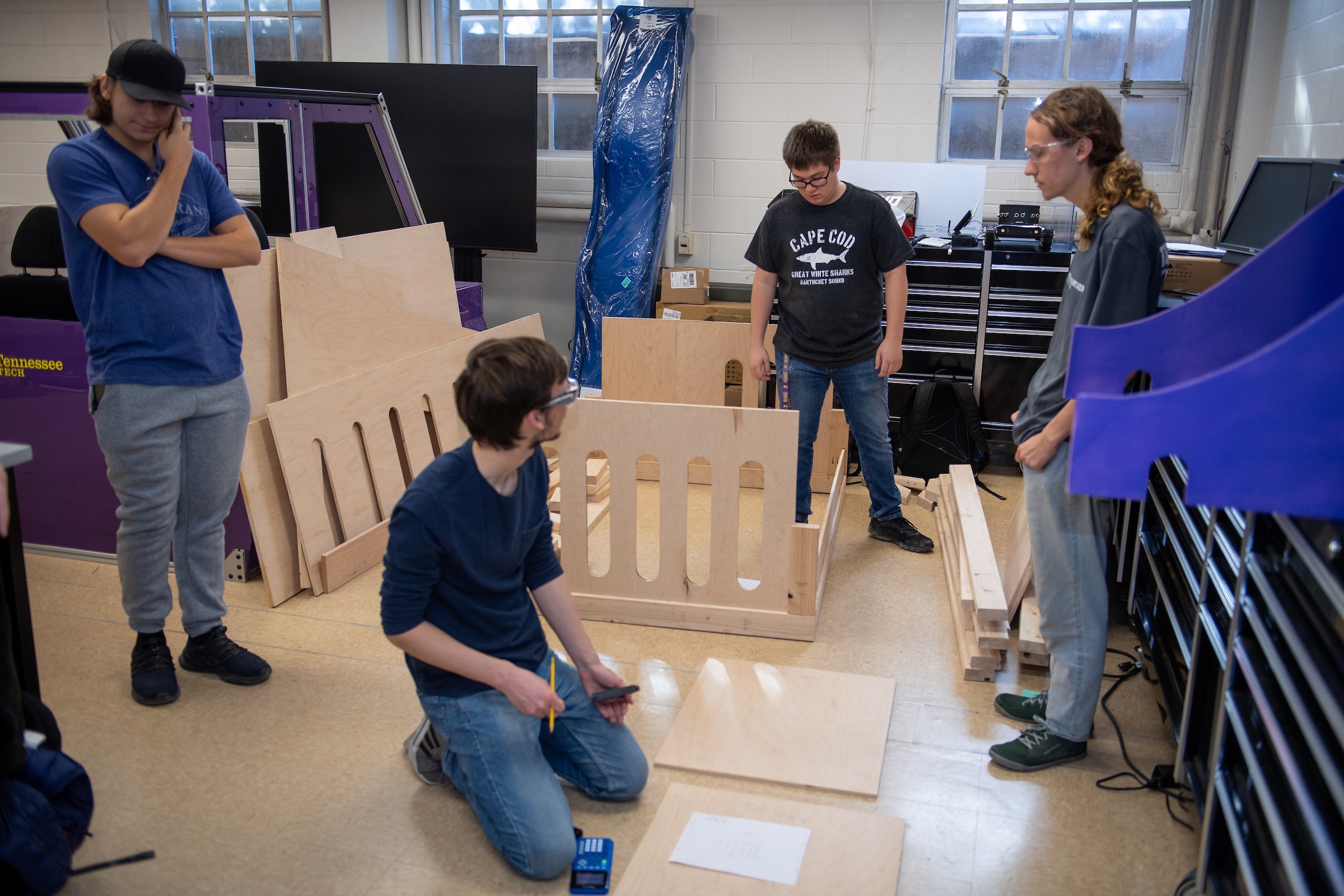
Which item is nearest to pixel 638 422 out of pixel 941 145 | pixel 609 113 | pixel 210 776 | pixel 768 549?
pixel 768 549

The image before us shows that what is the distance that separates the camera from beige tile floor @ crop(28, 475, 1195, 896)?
6.29 feet

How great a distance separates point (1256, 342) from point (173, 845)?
7.24 feet

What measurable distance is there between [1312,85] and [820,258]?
2.30 m

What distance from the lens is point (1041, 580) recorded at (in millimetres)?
2141

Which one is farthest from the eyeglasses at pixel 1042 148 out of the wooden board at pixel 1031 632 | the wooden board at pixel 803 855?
the wooden board at pixel 803 855

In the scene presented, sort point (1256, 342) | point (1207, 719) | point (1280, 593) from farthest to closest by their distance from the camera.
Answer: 1. point (1207, 719)
2. point (1256, 342)
3. point (1280, 593)

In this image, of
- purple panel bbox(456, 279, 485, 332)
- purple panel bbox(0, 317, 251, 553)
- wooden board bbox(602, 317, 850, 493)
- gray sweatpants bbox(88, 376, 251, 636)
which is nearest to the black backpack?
wooden board bbox(602, 317, 850, 493)

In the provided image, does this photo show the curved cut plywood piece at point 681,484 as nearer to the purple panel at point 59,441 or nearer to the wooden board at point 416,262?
the purple panel at point 59,441

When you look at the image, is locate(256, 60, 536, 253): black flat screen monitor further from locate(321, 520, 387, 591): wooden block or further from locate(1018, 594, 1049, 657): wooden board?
locate(1018, 594, 1049, 657): wooden board

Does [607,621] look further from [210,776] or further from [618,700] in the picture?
[210,776]

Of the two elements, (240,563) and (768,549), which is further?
(240,563)

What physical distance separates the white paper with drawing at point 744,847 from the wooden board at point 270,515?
1.63 metres

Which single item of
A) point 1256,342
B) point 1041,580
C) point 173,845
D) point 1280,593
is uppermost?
point 1256,342

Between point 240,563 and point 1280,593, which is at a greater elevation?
point 1280,593
